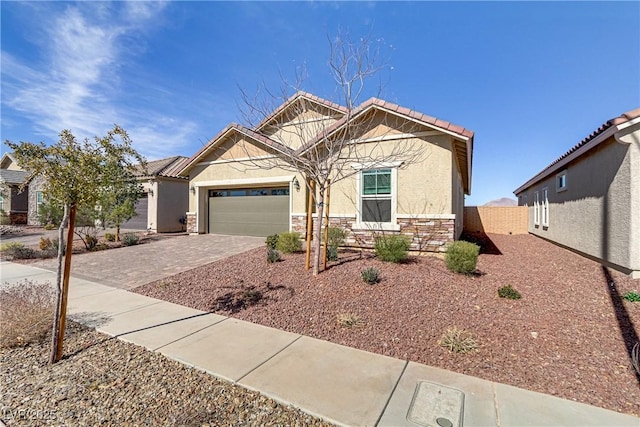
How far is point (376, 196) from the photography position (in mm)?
9773

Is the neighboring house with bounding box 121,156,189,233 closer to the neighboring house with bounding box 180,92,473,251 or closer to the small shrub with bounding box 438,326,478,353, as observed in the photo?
the neighboring house with bounding box 180,92,473,251

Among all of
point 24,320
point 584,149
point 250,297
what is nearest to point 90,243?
point 24,320

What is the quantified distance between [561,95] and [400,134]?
6582 millimetres

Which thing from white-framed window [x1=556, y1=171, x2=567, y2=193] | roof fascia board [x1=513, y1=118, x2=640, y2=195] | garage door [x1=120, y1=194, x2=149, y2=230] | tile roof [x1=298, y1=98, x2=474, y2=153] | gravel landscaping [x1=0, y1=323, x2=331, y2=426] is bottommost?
gravel landscaping [x1=0, y1=323, x2=331, y2=426]

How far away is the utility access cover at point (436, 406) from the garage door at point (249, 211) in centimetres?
1004

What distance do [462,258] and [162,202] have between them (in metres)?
16.5

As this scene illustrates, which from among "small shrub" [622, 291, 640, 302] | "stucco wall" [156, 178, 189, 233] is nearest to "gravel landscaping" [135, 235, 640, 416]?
"small shrub" [622, 291, 640, 302]

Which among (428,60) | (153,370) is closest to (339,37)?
(428,60)

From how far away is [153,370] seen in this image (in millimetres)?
3389

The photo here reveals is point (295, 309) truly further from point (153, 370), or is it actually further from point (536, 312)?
point (536, 312)

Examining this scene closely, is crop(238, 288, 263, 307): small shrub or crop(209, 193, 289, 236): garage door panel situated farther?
crop(209, 193, 289, 236): garage door panel

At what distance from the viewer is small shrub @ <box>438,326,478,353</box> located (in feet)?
12.7

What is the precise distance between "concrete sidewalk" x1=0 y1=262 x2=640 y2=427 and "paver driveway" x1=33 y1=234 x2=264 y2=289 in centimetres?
278

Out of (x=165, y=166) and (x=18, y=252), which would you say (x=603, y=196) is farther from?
(x=165, y=166)
